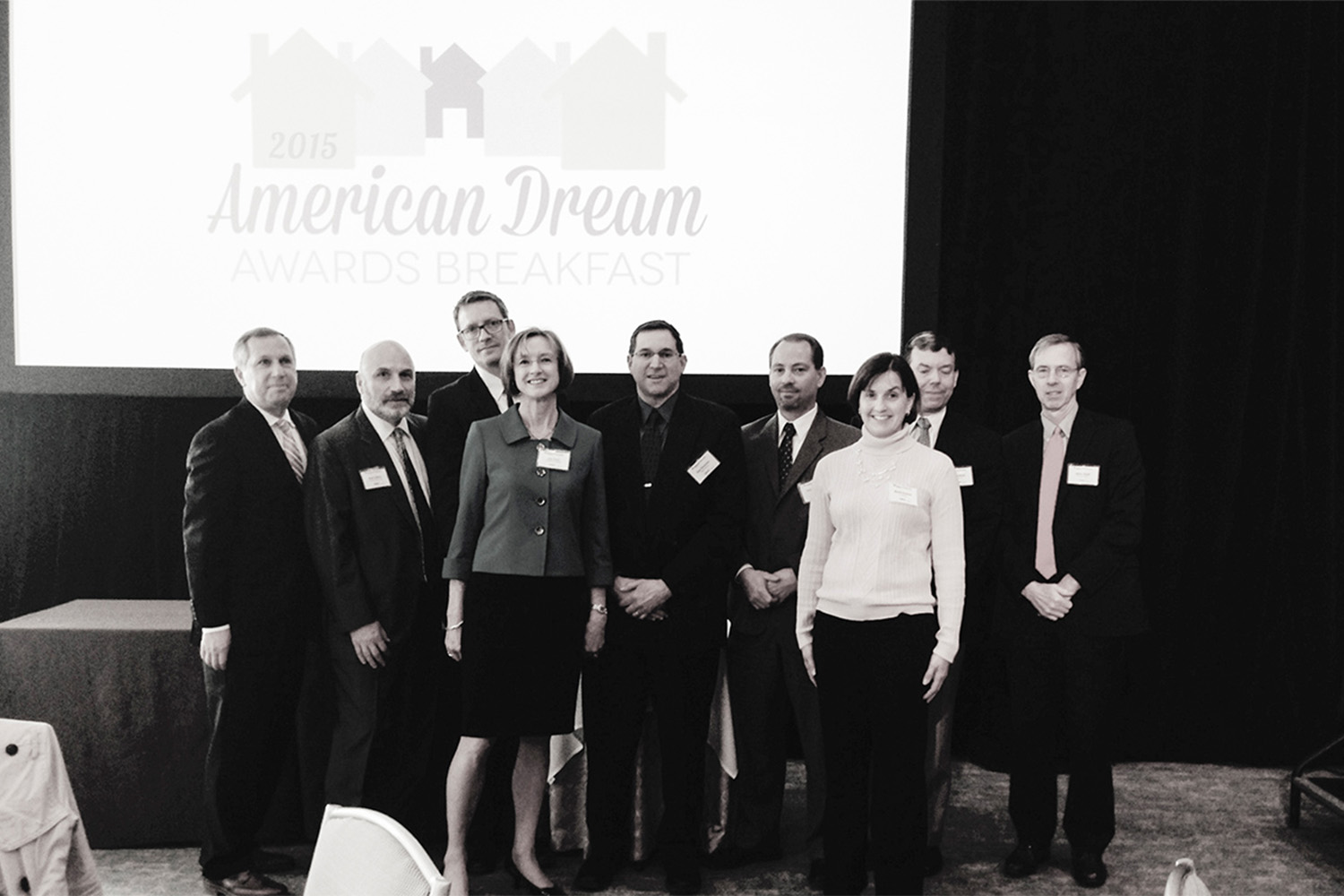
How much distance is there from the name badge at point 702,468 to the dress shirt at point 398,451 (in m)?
0.83

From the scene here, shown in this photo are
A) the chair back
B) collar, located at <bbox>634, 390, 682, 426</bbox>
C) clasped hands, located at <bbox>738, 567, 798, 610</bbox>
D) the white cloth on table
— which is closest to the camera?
the chair back

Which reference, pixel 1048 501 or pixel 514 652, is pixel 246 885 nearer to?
pixel 514 652

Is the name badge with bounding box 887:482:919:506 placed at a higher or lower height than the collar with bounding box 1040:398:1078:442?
lower

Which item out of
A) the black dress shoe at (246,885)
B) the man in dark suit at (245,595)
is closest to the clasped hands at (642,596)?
the man in dark suit at (245,595)

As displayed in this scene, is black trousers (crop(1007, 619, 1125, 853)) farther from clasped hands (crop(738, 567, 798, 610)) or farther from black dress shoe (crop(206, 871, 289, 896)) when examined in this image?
black dress shoe (crop(206, 871, 289, 896))

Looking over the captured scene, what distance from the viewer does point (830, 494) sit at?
2803 mm

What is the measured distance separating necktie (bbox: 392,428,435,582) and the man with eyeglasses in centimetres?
4

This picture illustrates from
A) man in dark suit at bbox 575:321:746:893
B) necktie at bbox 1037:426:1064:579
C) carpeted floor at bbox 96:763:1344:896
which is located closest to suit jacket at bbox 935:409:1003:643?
necktie at bbox 1037:426:1064:579

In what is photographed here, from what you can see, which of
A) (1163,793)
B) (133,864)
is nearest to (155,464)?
(133,864)

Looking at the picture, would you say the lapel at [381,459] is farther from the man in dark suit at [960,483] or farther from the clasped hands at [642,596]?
the man in dark suit at [960,483]

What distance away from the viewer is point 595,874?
3049 millimetres

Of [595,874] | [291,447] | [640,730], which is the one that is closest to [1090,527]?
[640,730]

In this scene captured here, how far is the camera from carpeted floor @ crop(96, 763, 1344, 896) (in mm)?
3125

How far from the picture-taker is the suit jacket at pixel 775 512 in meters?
3.21
